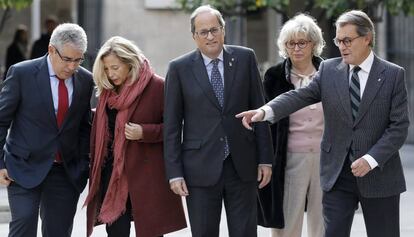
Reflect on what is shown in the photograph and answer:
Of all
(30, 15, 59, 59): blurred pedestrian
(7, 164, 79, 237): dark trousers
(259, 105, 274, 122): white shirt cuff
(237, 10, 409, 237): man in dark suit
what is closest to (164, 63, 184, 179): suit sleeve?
(237, 10, 409, 237): man in dark suit

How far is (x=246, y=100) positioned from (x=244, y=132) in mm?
202

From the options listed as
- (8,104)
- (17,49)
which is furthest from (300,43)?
(17,49)

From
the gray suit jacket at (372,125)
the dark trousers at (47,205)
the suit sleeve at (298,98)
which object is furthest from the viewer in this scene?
the dark trousers at (47,205)

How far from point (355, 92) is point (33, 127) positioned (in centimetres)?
201

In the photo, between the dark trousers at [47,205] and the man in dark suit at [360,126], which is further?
the dark trousers at [47,205]

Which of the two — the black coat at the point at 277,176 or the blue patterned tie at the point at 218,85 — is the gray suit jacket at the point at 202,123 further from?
the black coat at the point at 277,176

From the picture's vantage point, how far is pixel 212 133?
7.57m

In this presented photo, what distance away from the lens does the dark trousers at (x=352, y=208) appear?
7.29m

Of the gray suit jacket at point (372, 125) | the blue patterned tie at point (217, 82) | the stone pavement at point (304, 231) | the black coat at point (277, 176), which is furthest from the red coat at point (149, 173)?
the stone pavement at point (304, 231)

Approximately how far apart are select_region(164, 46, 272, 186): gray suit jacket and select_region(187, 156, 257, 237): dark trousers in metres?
0.06

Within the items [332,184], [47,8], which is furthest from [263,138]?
[47,8]

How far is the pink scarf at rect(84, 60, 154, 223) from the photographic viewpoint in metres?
7.74

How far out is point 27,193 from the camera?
303 inches

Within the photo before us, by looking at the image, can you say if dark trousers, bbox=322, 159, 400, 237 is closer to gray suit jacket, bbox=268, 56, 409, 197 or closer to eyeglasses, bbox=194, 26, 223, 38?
gray suit jacket, bbox=268, 56, 409, 197
